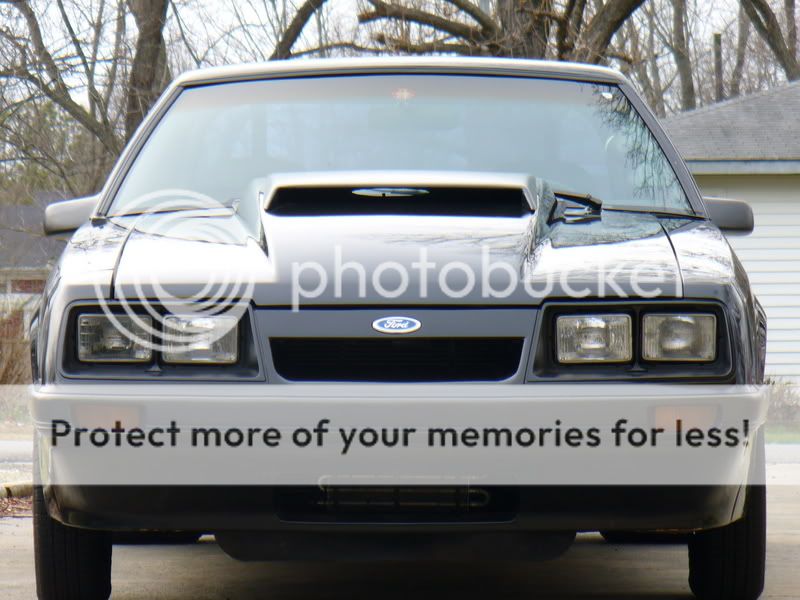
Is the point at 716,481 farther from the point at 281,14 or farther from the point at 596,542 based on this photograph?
the point at 281,14

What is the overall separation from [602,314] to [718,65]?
112 feet

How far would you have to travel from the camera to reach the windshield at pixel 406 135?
4.06 meters

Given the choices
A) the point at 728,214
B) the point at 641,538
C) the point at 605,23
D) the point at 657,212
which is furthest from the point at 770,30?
the point at 657,212

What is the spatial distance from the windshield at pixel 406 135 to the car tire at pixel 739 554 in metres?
0.92

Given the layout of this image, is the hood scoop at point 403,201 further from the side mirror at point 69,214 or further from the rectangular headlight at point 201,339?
the side mirror at point 69,214

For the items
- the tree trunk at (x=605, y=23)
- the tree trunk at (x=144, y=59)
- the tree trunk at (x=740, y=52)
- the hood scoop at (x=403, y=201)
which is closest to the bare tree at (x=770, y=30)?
the tree trunk at (x=605, y=23)

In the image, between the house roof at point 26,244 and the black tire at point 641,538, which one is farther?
the house roof at point 26,244

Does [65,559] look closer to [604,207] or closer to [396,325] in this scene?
[396,325]

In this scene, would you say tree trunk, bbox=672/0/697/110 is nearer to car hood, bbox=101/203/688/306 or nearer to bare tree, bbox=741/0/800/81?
bare tree, bbox=741/0/800/81

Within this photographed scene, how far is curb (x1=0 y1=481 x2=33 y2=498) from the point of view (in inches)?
258

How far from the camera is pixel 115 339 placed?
9.97 feet

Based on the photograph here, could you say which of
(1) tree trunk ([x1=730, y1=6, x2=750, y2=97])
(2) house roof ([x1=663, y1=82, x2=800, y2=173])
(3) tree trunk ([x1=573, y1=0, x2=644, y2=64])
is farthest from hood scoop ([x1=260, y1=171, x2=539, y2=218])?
(1) tree trunk ([x1=730, y1=6, x2=750, y2=97])

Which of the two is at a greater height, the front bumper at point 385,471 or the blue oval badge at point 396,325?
the blue oval badge at point 396,325

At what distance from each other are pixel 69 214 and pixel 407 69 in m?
1.21
